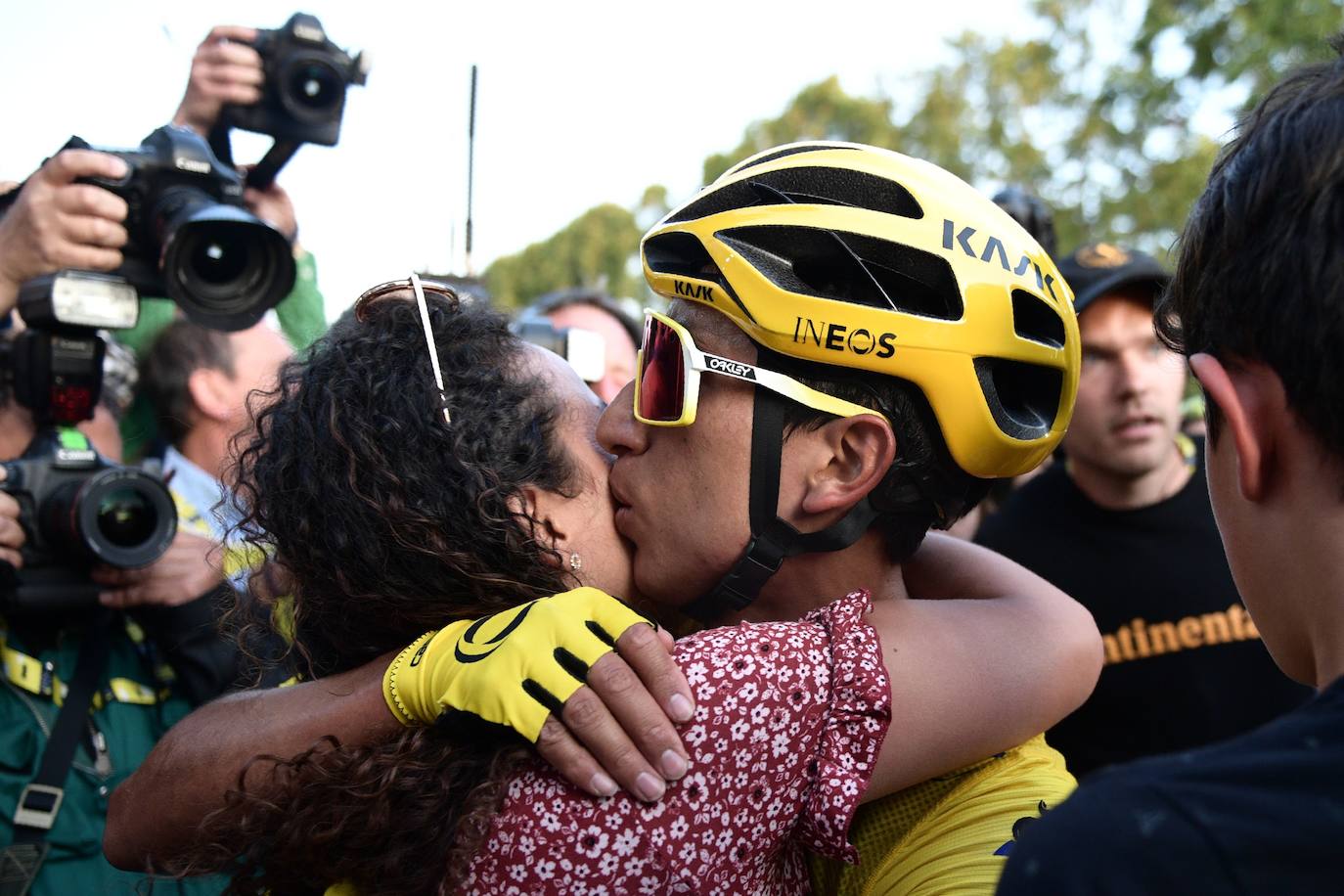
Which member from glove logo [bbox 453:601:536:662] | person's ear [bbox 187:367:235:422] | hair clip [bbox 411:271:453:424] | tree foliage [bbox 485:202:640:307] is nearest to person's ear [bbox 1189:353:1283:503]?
glove logo [bbox 453:601:536:662]

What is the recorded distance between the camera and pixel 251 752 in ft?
6.64

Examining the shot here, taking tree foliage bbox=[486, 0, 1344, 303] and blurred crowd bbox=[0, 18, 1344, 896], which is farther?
tree foliage bbox=[486, 0, 1344, 303]

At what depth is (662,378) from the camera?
2291 millimetres

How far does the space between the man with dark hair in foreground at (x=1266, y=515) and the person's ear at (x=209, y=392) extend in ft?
13.5

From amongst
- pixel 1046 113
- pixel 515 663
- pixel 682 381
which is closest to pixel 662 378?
pixel 682 381

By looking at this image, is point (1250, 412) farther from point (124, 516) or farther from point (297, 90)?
point (297, 90)

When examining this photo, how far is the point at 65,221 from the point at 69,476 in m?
0.71

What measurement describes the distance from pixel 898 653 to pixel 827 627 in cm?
14

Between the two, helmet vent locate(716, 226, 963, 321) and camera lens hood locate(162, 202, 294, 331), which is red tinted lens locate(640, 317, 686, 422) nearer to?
helmet vent locate(716, 226, 963, 321)

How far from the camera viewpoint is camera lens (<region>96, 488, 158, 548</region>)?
3.14 meters

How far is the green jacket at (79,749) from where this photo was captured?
10.2 feet

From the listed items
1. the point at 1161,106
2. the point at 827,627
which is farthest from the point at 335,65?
the point at 1161,106

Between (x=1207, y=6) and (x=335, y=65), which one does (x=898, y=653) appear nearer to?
(x=335, y=65)

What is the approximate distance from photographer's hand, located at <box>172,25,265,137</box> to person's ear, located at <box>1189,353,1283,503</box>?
11.6ft
